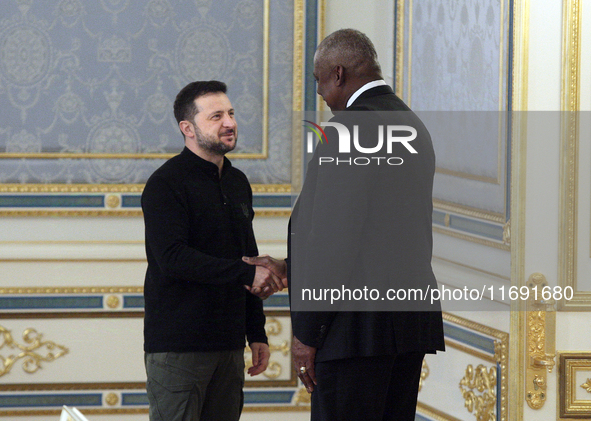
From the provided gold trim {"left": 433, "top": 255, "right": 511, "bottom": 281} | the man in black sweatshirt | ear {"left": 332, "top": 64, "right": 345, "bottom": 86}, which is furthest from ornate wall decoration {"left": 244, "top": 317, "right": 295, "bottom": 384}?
ear {"left": 332, "top": 64, "right": 345, "bottom": 86}

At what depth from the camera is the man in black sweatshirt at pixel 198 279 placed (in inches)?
79.3

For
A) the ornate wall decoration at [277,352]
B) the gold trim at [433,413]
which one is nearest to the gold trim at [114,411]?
the ornate wall decoration at [277,352]

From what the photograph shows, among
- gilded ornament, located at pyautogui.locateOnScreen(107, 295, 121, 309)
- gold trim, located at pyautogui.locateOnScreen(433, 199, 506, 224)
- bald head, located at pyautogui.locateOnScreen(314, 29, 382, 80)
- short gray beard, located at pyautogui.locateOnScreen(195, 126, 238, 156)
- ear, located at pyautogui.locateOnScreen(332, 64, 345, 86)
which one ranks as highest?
bald head, located at pyautogui.locateOnScreen(314, 29, 382, 80)

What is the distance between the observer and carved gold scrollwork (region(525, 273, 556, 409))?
2311 mm

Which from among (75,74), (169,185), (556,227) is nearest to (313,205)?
(169,185)

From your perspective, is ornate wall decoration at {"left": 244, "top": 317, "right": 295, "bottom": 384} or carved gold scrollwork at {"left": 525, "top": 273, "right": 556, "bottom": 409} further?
ornate wall decoration at {"left": 244, "top": 317, "right": 295, "bottom": 384}

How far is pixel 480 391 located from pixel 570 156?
0.88 metres

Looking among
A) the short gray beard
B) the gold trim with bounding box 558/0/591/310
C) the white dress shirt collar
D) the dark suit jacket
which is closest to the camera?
the dark suit jacket

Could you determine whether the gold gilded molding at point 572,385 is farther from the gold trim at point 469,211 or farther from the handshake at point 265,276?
the handshake at point 265,276

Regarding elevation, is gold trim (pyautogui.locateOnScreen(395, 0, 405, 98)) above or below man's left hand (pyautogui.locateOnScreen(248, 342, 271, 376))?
above

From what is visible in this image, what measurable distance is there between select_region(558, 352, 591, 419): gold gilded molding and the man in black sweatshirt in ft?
3.14

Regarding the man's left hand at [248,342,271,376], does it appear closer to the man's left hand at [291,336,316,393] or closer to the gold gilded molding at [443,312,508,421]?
the man's left hand at [291,336,316,393]

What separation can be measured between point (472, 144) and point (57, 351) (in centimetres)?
197

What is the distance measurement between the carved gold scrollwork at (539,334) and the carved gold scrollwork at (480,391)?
20 cm
